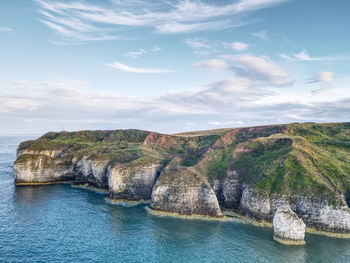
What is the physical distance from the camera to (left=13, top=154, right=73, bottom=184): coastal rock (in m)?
94.2

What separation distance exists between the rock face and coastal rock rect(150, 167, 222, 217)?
1682cm

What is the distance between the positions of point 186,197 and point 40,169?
2711 inches

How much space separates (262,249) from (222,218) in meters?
16.8

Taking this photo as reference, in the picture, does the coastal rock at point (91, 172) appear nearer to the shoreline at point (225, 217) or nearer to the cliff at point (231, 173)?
the cliff at point (231, 173)

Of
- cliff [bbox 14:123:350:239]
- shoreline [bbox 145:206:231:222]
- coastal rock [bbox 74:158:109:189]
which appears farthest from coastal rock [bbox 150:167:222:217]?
coastal rock [bbox 74:158:109:189]

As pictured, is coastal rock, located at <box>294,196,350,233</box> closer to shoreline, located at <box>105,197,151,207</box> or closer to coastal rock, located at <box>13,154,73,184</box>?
shoreline, located at <box>105,197,151,207</box>

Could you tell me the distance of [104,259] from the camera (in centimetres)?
4331

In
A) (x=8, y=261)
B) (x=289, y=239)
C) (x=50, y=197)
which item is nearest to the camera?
(x=8, y=261)

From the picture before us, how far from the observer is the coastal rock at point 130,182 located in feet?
258

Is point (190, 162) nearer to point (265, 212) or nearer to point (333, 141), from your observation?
point (265, 212)

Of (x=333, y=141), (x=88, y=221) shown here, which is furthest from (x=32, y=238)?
(x=333, y=141)

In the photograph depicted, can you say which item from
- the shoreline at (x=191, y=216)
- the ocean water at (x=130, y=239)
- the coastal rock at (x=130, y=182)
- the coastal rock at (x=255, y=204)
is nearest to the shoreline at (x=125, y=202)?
the coastal rock at (x=130, y=182)

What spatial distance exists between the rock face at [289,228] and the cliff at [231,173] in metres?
3.21

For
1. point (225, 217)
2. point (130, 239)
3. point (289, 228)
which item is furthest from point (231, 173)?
point (130, 239)
